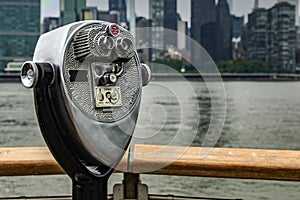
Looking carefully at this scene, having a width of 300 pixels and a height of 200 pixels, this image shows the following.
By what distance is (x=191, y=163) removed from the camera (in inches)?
65.0

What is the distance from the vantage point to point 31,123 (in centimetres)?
2536

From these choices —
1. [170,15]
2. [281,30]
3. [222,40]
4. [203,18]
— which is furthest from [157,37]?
[281,30]

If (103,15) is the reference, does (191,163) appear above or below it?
below

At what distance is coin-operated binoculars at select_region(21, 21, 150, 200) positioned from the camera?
47.8 inches

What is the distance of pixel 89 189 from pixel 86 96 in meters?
0.25

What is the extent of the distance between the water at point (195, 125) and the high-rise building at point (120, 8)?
397 mm

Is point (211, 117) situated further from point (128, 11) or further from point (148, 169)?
point (128, 11)

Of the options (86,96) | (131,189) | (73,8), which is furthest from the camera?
(73,8)

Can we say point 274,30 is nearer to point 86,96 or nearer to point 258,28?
point 258,28

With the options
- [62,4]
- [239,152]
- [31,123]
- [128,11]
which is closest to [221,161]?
[239,152]

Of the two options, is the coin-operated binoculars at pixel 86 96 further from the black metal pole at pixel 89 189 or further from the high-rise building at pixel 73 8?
the high-rise building at pixel 73 8

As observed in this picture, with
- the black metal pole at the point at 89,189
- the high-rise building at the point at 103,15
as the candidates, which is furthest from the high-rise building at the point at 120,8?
the black metal pole at the point at 89,189

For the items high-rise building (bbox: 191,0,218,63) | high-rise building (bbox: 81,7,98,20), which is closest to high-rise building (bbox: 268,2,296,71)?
high-rise building (bbox: 191,0,218,63)

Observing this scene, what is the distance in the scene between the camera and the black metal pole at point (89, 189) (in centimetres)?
132
